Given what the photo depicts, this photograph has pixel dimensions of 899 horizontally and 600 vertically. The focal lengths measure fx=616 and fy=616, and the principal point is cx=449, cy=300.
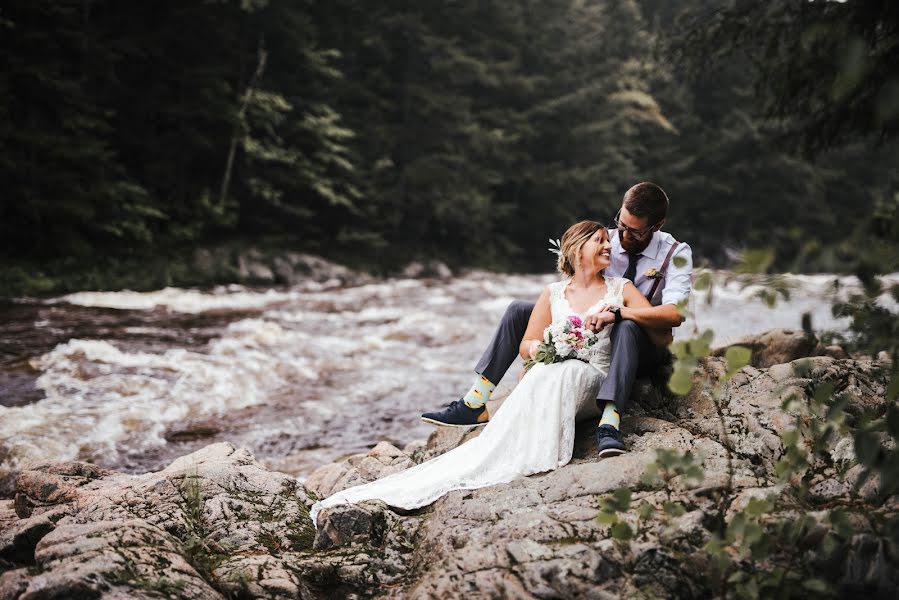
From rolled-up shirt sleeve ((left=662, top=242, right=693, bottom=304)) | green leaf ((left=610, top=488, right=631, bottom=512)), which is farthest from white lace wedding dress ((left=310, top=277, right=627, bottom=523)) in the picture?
green leaf ((left=610, top=488, right=631, bottom=512))

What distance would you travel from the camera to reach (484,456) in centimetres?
317

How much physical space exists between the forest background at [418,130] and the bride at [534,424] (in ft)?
3.18

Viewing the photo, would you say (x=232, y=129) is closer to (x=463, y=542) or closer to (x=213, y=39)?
(x=213, y=39)

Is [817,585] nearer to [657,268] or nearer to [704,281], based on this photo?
[704,281]

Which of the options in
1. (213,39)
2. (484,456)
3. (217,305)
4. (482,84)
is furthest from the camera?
(482,84)

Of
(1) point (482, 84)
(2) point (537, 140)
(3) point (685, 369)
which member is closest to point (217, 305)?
(3) point (685, 369)

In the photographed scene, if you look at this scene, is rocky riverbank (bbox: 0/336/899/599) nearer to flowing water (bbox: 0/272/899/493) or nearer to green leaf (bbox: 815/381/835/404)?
green leaf (bbox: 815/381/835/404)

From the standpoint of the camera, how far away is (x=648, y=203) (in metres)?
3.68

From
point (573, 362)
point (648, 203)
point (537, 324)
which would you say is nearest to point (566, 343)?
point (573, 362)

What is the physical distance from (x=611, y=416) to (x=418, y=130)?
20843mm

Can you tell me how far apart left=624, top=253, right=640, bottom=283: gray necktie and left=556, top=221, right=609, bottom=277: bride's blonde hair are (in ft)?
0.98

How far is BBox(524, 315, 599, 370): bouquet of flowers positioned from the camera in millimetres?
3350

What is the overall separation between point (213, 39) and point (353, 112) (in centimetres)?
553

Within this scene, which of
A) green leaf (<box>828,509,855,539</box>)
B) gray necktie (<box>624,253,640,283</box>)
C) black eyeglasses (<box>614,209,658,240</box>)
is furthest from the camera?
gray necktie (<box>624,253,640,283</box>)
